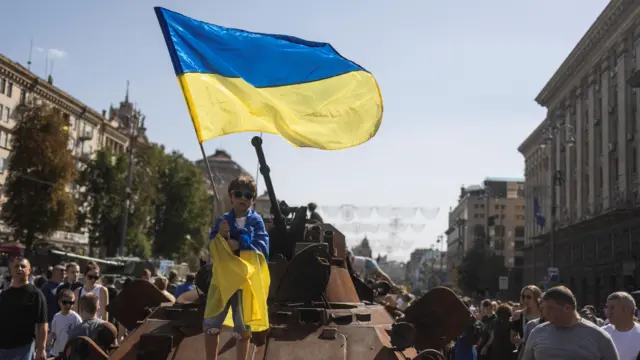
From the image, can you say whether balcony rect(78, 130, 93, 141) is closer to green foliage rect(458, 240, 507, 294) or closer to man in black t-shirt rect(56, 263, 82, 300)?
green foliage rect(458, 240, 507, 294)

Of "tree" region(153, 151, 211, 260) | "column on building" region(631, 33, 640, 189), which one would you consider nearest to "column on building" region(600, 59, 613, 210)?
"column on building" region(631, 33, 640, 189)

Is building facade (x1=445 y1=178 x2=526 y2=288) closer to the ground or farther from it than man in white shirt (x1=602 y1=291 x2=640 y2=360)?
farther from it

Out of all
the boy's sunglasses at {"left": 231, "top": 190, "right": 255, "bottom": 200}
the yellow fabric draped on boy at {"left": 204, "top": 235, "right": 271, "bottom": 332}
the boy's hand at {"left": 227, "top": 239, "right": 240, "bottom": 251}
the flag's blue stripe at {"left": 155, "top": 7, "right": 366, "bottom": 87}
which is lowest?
the yellow fabric draped on boy at {"left": 204, "top": 235, "right": 271, "bottom": 332}

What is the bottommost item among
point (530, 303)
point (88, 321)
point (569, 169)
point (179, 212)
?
point (88, 321)

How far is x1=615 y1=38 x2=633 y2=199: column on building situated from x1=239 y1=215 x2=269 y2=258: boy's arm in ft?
120

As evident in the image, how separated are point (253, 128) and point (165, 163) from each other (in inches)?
2351

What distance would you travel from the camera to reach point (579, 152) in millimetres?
50688

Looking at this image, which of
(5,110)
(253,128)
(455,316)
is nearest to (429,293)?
(455,316)

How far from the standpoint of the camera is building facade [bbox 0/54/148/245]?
55250 mm

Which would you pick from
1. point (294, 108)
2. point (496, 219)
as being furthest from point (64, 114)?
point (496, 219)

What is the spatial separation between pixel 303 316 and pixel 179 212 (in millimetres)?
58936

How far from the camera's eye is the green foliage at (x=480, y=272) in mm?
72375

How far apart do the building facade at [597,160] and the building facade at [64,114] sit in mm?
29707

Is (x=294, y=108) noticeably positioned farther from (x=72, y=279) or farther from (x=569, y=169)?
(x=569, y=169)
